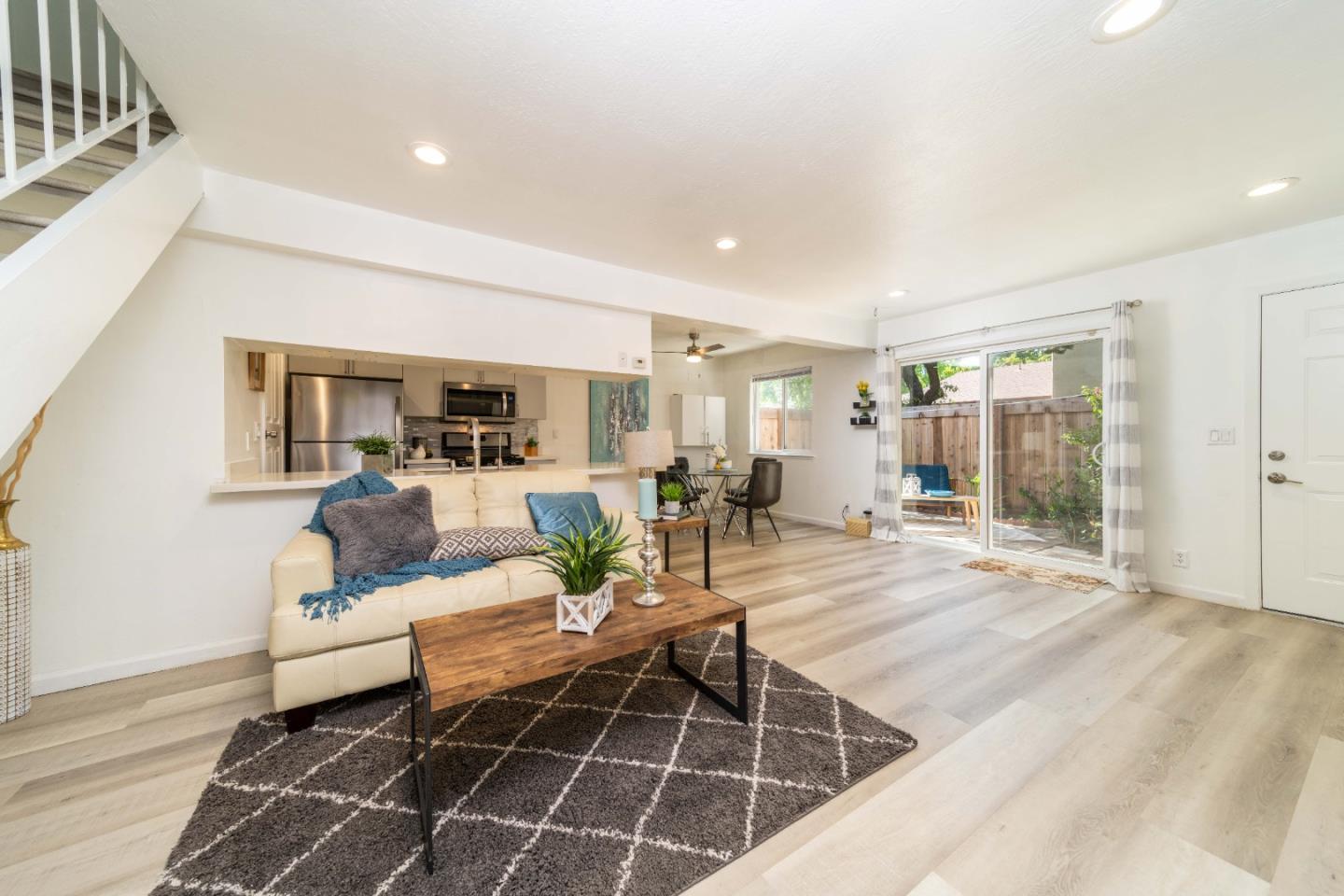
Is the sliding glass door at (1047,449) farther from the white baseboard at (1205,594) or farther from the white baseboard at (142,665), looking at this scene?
the white baseboard at (142,665)

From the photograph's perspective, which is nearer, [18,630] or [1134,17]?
[1134,17]

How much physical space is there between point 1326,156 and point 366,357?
515cm

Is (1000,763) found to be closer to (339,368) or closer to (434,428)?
(434,428)

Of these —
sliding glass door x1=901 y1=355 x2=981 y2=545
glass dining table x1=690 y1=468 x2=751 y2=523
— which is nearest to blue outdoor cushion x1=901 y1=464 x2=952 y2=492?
sliding glass door x1=901 y1=355 x2=981 y2=545

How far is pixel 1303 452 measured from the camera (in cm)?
305

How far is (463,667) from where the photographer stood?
144cm

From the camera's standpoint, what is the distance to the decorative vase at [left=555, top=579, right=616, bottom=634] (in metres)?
1.70

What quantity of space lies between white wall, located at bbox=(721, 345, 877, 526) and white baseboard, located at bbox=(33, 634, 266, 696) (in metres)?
5.53

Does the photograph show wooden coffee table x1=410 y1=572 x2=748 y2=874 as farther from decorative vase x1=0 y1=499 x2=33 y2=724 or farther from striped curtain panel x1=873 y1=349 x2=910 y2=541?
striped curtain panel x1=873 y1=349 x2=910 y2=541

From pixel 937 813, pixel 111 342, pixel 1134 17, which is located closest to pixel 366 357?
pixel 111 342

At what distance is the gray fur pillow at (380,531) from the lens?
2285 millimetres

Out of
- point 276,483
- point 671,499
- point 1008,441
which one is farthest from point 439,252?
point 1008,441

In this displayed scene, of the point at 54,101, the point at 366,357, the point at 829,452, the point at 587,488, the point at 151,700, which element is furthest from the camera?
the point at 829,452

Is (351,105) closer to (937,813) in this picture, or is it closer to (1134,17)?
(1134,17)
